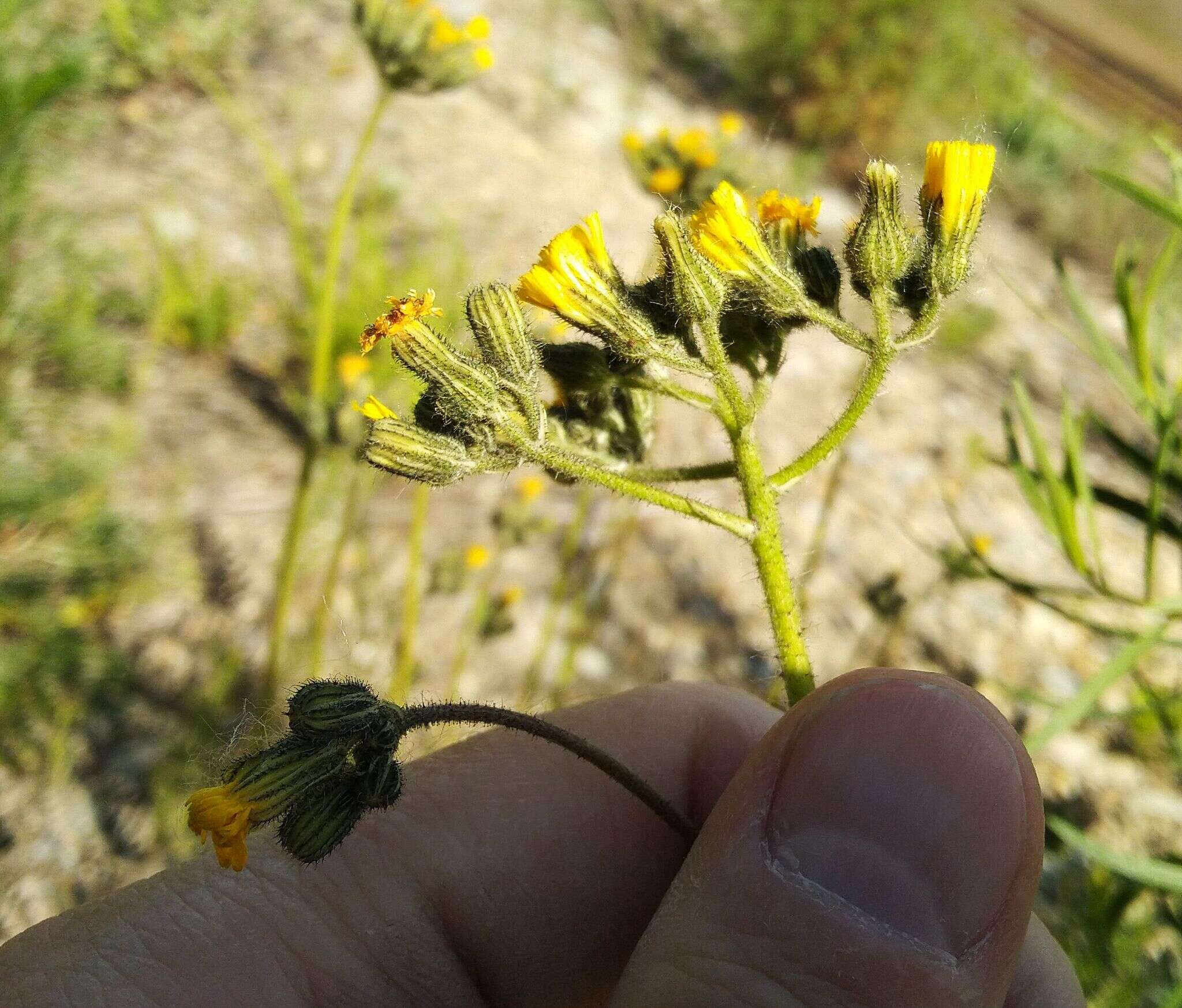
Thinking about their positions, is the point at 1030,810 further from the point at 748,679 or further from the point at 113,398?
the point at 113,398

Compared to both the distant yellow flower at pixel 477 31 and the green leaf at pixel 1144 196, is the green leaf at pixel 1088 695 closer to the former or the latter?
the green leaf at pixel 1144 196

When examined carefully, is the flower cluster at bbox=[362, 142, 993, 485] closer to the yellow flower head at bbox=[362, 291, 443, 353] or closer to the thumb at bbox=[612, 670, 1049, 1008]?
the yellow flower head at bbox=[362, 291, 443, 353]

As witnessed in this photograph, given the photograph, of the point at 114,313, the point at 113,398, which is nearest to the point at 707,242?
the point at 113,398

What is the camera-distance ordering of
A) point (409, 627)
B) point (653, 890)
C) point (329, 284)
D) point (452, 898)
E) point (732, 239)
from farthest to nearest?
1. point (409, 627)
2. point (329, 284)
3. point (653, 890)
4. point (452, 898)
5. point (732, 239)

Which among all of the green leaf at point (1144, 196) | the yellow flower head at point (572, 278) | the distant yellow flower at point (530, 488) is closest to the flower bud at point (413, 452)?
the yellow flower head at point (572, 278)

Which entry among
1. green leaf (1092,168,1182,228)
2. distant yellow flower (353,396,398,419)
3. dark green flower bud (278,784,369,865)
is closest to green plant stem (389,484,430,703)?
distant yellow flower (353,396,398,419)

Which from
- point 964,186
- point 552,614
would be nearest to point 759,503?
point 964,186

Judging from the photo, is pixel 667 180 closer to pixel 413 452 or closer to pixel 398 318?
pixel 398 318
